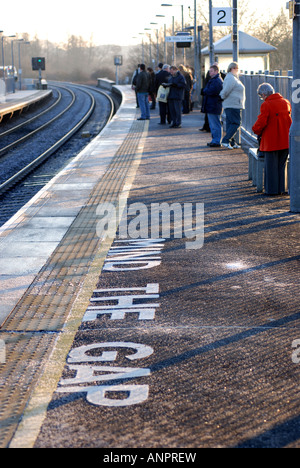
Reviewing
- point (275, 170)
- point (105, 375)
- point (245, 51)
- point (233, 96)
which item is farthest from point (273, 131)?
point (245, 51)

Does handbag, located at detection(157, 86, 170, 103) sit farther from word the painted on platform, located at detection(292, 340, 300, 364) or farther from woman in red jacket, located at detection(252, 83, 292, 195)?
word the painted on platform, located at detection(292, 340, 300, 364)

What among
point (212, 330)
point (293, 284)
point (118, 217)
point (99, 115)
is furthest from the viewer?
point (99, 115)

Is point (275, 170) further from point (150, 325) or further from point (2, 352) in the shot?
point (2, 352)

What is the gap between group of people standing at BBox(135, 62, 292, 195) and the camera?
10.5 metres

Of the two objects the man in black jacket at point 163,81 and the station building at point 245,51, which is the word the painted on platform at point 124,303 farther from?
the station building at point 245,51

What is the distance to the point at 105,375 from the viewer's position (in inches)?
185

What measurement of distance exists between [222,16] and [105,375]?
15.5m

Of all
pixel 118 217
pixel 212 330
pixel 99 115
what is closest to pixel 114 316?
pixel 212 330

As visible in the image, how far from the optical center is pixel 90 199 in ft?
35.7

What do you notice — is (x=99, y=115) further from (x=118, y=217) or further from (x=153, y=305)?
(x=153, y=305)

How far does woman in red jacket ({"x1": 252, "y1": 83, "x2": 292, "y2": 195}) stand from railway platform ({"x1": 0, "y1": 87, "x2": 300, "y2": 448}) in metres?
0.45

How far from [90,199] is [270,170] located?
2.56 m

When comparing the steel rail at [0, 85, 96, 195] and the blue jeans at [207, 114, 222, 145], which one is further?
the blue jeans at [207, 114, 222, 145]

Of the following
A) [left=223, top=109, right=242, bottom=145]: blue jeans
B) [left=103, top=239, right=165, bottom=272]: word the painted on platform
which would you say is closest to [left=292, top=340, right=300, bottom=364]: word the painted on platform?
[left=103, top=239, right=165, bottom=272]: word the painted on platform
